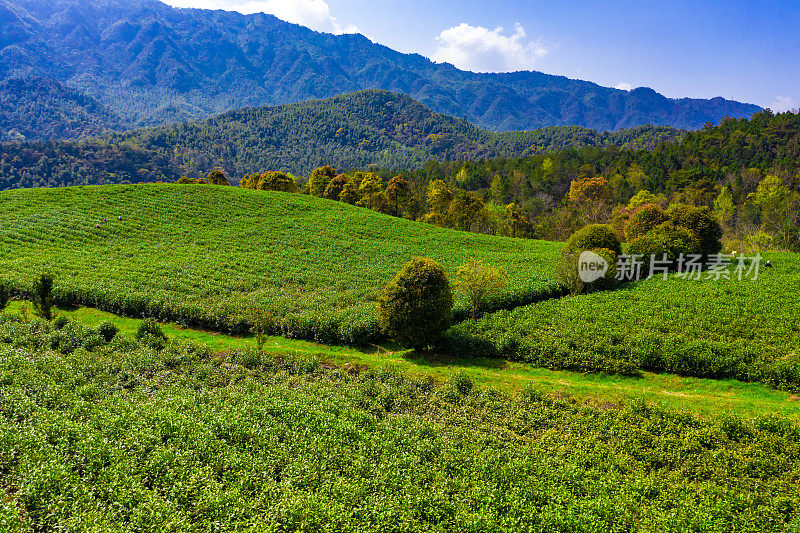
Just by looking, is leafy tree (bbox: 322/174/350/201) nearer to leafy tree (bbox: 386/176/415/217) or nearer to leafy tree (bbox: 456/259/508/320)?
leafy tree (bbox: 386/176/415/217)

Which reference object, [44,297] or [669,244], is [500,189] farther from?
[44,297]

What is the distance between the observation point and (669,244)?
34781 millimetres

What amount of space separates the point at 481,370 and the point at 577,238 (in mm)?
19011

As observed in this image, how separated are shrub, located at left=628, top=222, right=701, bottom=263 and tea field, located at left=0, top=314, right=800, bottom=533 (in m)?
22.7

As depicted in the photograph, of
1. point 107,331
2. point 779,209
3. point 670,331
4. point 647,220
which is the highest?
point 779,209

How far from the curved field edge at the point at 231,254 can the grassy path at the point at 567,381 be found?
4.99ft

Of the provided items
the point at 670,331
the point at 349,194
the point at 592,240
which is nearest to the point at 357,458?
the point at 670,331

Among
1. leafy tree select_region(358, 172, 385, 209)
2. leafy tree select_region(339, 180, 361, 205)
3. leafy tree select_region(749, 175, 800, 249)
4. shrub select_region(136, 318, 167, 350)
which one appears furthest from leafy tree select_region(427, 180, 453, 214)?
shrub select_region(136, 318, 167, 350)

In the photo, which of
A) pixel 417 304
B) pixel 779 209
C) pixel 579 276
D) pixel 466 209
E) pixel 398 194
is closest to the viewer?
pixel 417 304

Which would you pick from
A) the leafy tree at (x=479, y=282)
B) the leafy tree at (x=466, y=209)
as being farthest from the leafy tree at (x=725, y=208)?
the leafy tree at (x=479, y=282)

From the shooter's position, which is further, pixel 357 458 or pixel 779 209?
pixel 779 209

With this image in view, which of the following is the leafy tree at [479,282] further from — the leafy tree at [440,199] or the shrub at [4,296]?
the leafy tree at [440,199]

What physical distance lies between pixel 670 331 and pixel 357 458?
67.6ft

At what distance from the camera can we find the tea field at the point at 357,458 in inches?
394
